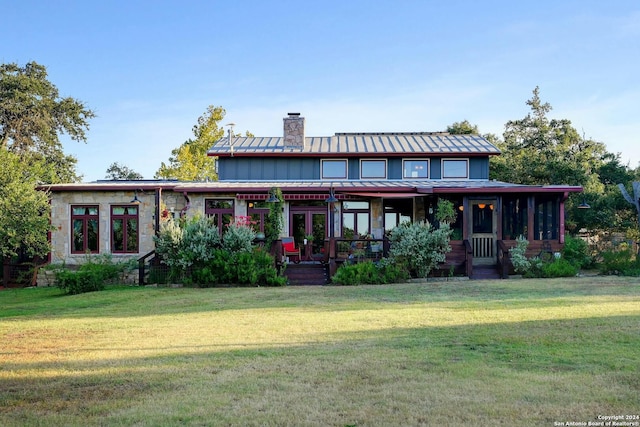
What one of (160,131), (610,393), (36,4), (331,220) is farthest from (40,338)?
(160,131)

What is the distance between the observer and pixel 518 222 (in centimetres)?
2109

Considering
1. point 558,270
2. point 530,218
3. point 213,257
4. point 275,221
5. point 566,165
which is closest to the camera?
point 213,257

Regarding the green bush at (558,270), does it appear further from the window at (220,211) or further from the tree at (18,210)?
the tree at (18,210)

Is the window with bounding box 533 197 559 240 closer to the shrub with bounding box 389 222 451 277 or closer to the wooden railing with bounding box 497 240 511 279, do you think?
the wooden railing with bounding box 497 240 511 279

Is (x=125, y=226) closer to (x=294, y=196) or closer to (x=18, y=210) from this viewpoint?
(x=18, y=210)

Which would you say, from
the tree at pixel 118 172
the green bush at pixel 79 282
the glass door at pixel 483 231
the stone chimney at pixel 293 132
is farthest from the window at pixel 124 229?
the tree at pixel 118 172

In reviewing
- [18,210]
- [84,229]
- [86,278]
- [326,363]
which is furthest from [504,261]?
[18,210]

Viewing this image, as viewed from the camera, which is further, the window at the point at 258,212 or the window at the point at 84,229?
the window at the point at 258,212

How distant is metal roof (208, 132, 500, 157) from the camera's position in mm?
23422

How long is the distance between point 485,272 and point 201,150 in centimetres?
1986

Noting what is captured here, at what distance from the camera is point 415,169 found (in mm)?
23672

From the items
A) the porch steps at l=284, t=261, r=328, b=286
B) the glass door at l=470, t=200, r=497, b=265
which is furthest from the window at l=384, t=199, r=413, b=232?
the porch steps at l=284, t=261, r=328, b=286

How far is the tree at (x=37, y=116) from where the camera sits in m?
35.6

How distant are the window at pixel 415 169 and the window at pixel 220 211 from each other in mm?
7085
